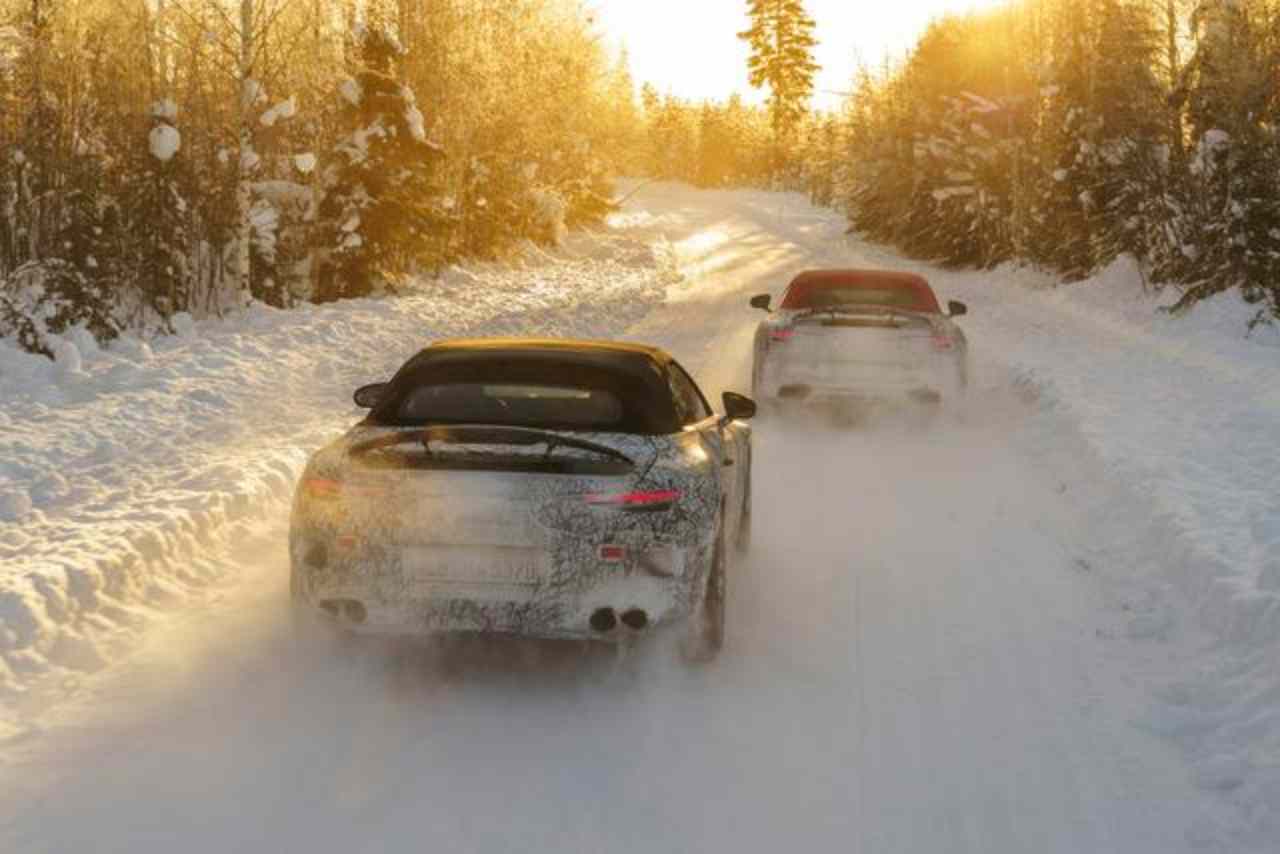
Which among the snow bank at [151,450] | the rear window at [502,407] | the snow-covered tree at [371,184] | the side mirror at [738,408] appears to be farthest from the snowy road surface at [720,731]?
the snow-covered tree at [371,184]

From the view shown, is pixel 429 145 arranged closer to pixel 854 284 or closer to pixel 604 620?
pixel 854 284

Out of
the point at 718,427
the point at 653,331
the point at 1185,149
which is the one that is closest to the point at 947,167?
the point at 1185,149

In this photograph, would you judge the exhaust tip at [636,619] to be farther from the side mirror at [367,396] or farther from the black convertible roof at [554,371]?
the side mirror at [367,396]

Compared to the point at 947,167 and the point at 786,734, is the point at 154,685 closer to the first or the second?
the point at 786,734

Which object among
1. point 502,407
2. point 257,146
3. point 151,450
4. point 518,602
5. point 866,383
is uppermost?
point 257,146

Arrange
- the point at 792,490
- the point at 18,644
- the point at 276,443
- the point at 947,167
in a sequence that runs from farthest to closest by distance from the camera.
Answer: the point at 947,167
the point at 276,443
the point at 792,490
the point at 18,644

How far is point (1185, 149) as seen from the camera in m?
21.6

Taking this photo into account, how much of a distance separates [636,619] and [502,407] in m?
1.45

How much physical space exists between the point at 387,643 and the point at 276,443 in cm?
500

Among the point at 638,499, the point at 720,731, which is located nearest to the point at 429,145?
the point at 638,499

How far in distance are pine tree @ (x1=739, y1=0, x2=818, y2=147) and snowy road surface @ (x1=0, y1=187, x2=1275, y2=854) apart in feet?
348

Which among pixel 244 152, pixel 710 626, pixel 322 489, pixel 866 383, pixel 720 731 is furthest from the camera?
pixel 244 152

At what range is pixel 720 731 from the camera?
191 inches

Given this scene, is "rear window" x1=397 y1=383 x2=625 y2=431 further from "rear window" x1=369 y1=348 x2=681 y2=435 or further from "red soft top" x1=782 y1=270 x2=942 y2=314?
"red soft top" x1=782 y1=270 x2=942 y2=314
